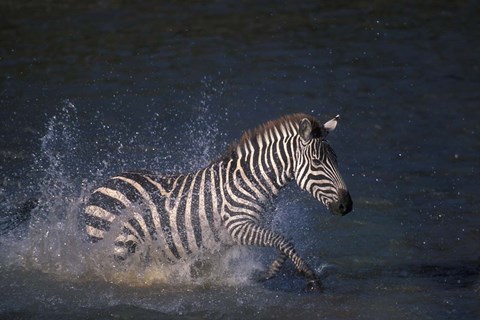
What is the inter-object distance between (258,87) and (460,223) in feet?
18.1

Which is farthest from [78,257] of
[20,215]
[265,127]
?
[265,127]

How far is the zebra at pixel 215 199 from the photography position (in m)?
9.23

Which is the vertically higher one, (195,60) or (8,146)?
(195,60)

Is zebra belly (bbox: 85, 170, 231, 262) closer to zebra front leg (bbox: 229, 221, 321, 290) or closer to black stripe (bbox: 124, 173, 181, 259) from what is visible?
black stripe (bbox: 124, 173, 181, 259)

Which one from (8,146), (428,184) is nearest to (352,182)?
(428,184)

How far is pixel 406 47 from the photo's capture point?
1759 cm

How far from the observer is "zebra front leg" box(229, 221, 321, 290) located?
8.95 metres

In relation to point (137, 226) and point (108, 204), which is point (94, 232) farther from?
point (137, 226)

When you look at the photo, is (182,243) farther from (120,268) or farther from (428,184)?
(428,184)

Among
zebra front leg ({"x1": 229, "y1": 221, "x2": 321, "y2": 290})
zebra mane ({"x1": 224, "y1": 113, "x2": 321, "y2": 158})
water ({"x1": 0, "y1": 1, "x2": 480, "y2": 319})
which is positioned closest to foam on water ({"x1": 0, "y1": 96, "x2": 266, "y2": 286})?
water ({"x1": 0, "y1": 1, "x2": 480, "y2": 319})

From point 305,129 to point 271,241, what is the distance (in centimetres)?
110

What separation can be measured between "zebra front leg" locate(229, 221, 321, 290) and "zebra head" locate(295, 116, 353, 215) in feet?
1.78

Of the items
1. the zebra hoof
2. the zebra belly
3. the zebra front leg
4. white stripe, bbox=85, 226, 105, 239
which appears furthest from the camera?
white stripe, bbox=85, 226, 105, 239

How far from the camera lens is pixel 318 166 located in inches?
356
